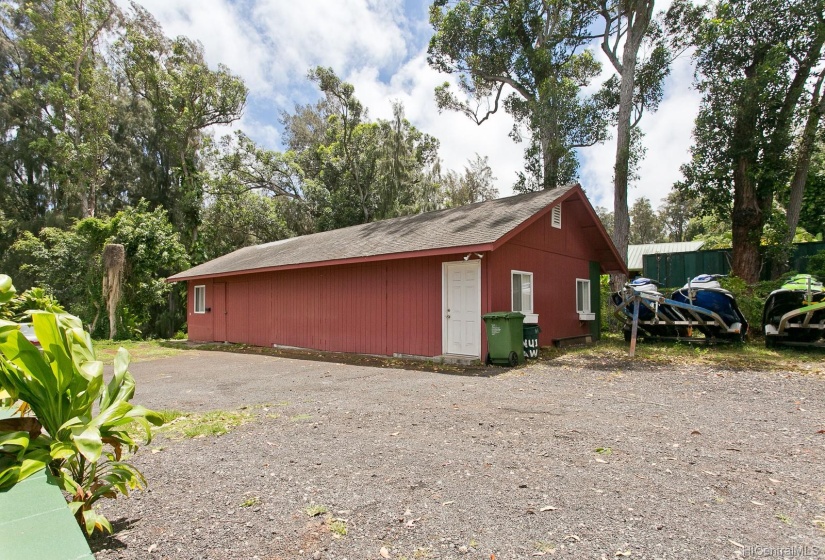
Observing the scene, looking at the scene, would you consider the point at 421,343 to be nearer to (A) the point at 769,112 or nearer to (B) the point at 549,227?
(B) the point at 549,227

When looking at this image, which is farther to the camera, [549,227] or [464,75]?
[464,75]

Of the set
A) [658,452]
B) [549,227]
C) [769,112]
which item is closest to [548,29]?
[769,112]

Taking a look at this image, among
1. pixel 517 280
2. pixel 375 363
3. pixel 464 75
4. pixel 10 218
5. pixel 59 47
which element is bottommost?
pixel 375 363

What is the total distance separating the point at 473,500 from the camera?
9.05 ft

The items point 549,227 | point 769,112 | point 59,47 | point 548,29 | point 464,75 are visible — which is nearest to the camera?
point 549,227

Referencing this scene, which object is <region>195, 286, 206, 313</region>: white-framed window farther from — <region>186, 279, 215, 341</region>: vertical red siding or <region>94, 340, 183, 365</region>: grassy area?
<region>94, 340, 183, 365</region>: grassy area

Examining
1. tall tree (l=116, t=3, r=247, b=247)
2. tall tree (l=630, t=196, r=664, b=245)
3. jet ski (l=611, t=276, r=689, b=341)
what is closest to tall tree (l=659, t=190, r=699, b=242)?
tall tree (l=630, t=196, r=664, b=245)

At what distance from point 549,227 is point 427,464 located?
29.7 ft

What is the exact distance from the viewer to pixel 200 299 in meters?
16.8

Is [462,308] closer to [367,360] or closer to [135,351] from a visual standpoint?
[367,360]

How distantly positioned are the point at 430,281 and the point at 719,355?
628cm

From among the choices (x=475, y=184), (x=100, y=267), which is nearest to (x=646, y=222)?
(x=475, y=184)

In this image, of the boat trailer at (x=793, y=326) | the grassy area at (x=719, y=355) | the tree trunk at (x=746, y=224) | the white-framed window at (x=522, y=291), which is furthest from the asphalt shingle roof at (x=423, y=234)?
the tree trunk at (x=746, y=224)

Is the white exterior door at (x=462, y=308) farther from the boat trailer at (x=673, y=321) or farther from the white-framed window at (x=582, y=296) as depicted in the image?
the white-framed window at (x=582, y=296)
